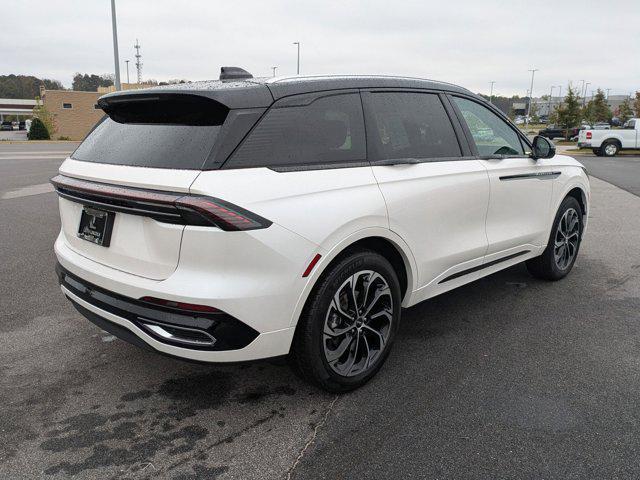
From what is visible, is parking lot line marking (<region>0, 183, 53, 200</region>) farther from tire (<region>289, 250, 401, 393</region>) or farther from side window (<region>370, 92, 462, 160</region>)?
tire (<region>289, 250, 401, 393</region>)

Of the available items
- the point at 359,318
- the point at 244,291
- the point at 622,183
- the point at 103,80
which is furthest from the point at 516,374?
the point at 103,80

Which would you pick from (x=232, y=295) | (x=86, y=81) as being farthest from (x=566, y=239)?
(x=86, y=81)

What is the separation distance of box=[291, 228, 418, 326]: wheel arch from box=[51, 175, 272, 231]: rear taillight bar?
1.35 feet

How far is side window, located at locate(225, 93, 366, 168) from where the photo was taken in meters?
2.55

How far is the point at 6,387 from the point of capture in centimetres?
310

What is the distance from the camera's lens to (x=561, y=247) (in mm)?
5043

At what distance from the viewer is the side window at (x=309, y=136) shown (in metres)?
2.55

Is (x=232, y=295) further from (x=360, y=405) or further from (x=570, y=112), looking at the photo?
(x=570, y=112)

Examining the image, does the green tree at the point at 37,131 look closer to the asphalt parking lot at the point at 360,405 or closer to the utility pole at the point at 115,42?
the utility pole at the point at 115,42

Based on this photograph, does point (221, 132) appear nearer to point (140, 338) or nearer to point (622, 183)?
point (140, 338)

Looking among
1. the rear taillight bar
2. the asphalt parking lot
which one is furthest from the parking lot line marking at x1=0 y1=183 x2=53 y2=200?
the rear taillight bar

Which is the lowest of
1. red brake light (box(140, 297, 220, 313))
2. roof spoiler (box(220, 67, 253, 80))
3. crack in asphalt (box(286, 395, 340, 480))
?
crack in asphalt (box(286, 395, 340, 480))

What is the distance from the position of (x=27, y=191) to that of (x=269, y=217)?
34.4 ft

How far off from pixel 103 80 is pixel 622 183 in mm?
123242
